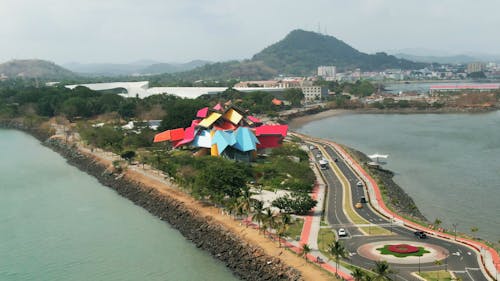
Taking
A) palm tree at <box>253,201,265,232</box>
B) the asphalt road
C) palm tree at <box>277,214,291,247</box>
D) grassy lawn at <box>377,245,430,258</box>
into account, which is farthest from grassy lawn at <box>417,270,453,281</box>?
palm tree at <box>253,201,265,232</box>

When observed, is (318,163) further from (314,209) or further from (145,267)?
(145,267)

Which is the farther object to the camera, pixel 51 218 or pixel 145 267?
pixel 51 218

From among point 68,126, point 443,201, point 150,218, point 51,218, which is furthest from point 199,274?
point 68,126

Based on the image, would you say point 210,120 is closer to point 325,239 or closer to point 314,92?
point 325,239

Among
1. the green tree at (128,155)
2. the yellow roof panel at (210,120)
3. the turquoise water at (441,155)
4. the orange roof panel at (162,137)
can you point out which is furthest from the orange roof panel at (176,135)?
the turquoise water at (441,155)

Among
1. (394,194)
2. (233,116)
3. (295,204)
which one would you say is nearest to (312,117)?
(233,116)

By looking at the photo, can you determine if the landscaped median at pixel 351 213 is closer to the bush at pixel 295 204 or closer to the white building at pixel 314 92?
the bush at pixel 295 204

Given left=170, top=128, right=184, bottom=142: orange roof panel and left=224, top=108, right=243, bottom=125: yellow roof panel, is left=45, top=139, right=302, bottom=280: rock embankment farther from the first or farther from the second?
left=224, top=108, right=243, bottom=125: yellow roof panel
